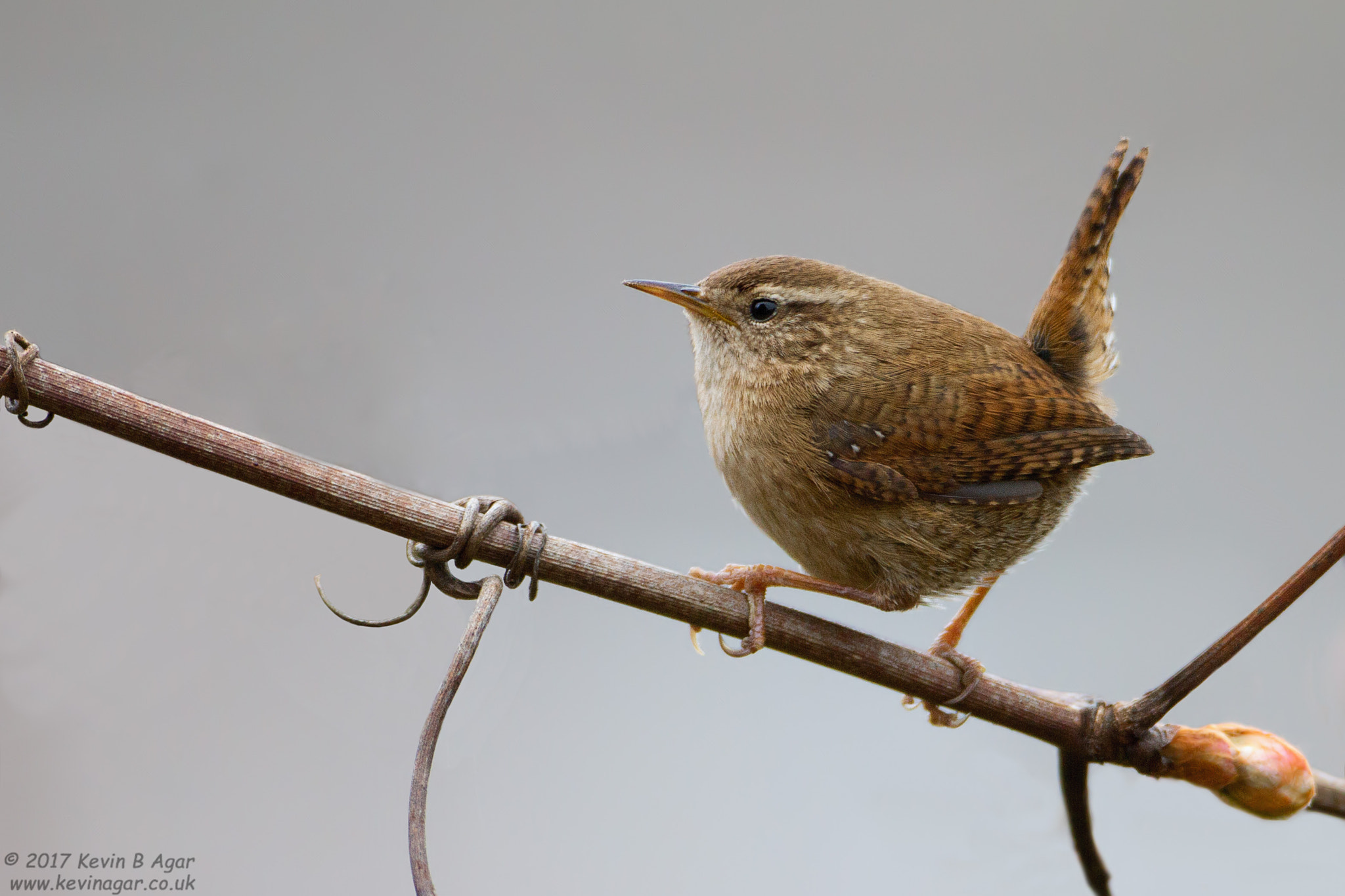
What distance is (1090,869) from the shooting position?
135cm

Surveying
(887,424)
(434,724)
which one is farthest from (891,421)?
(434,724)

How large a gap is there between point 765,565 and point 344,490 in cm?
70

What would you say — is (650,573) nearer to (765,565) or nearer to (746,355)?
(765,565)

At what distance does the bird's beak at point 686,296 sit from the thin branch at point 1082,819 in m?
0.85

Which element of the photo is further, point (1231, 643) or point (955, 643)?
point (955, 643)

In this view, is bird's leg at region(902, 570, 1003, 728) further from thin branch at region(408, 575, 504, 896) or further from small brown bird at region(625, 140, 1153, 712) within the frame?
thin branch at region(408, 575, 504, 896)

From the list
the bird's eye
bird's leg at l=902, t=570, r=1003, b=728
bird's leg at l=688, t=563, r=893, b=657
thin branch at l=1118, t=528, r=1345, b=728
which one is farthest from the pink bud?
the bird's eye

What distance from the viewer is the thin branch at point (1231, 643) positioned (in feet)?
3.53

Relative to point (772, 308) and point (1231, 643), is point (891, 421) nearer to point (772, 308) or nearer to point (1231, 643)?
point (772, 308)

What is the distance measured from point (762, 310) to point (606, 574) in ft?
2.60

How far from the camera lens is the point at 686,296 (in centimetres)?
166

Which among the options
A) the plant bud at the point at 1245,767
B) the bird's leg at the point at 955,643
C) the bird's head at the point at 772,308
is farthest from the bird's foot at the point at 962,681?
the bird's head at the point at 772,308

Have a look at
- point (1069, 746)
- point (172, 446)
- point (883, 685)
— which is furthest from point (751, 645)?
point (172, 446)

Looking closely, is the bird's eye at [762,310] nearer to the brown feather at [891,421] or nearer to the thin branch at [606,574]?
the brown feather at [891,421]
